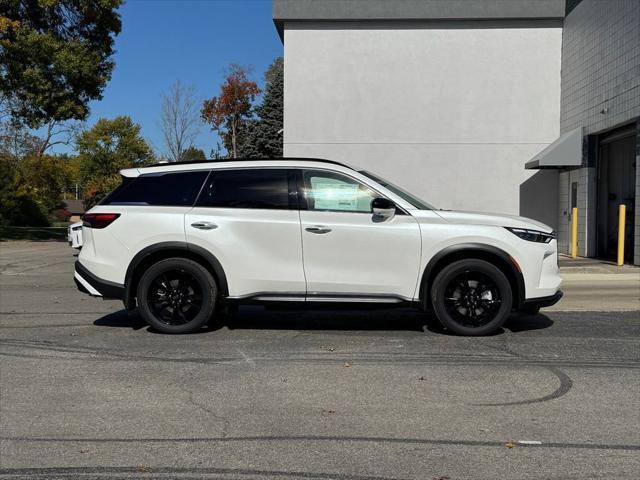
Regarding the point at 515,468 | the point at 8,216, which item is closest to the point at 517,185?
the point at 515,468

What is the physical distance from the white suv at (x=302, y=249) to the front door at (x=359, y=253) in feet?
0.03

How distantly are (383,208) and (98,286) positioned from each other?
3195mm

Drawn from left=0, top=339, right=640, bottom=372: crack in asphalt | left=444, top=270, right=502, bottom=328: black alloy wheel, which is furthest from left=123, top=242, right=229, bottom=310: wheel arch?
left=444, top=270, right=502, bottom=328: black alloy wheel

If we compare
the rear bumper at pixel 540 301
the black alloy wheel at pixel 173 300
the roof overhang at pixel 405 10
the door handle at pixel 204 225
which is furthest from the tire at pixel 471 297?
the roof overhang at pixel 405 10

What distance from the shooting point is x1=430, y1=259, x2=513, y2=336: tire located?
680 cm

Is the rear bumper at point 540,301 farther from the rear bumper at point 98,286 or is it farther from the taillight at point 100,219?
the taillight at point 100,219

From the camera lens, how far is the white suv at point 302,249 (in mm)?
6824

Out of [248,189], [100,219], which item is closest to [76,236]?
[100,219]

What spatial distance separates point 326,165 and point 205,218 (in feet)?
4.67

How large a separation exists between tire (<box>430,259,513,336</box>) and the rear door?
1.48 meters

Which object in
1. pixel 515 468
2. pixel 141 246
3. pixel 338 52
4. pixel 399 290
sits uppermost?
pixel 338 52

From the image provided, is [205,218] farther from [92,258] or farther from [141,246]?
[92,258]

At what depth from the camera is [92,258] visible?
23.6 feet

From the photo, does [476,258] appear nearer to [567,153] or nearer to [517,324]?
[517,324]
